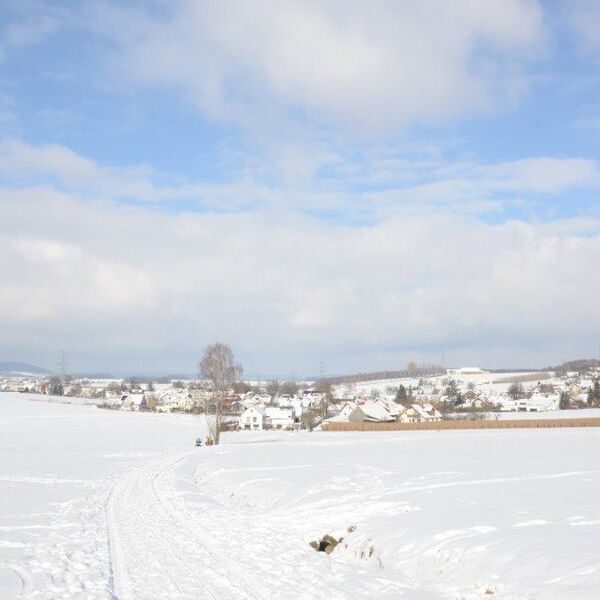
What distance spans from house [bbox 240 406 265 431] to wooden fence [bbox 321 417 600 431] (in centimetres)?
4819

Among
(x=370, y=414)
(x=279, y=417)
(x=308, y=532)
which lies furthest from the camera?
(x=279, y=417)

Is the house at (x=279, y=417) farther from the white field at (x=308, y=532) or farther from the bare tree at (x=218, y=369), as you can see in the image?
the white field at (x=308, y=532)

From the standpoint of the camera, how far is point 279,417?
140 meters

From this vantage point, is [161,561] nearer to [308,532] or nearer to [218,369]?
[308,532]

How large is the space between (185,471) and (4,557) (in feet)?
69.4

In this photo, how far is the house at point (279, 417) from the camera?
5379 inches

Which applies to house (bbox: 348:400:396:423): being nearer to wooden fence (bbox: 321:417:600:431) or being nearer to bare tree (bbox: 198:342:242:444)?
wooden fence (bbox: 321:417:600:431)

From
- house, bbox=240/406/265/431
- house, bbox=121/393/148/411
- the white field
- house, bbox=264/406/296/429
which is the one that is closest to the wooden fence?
house, bbox=240/406/265/431

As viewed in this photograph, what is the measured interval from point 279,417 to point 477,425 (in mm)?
64453

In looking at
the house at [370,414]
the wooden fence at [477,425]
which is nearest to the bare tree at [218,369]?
the wooden fence at [477,425]

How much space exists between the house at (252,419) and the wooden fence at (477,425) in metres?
48.2

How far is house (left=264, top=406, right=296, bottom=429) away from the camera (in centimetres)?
13662

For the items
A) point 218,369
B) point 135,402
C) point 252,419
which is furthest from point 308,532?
point 135,402

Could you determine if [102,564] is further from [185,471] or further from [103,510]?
[185,471]
